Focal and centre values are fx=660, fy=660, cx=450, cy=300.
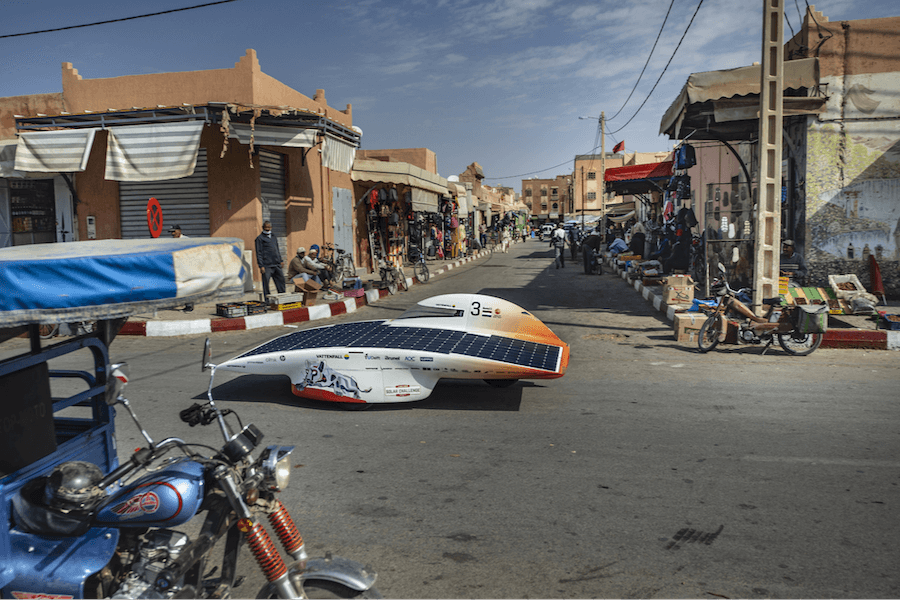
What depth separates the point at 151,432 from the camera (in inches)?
212

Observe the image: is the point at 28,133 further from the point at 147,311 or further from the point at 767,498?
the point at 767,498

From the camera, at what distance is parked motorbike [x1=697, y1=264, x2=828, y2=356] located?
8289mm

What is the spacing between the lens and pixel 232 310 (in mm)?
11789

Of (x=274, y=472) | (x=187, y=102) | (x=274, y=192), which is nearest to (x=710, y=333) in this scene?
(x=274, y=472)

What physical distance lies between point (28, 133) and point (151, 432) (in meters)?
12.1

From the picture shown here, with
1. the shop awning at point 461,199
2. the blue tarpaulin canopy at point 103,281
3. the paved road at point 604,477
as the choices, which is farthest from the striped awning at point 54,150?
the shop awning at point 461,199

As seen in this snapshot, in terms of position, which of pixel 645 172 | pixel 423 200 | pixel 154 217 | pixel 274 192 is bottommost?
pixel 154 217

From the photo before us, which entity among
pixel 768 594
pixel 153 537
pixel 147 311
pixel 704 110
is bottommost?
pixel 768 594

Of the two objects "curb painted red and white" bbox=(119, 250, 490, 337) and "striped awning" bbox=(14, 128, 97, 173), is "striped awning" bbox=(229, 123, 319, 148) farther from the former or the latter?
"curb painted red and white" bbox=(119, 250, 490, 337)

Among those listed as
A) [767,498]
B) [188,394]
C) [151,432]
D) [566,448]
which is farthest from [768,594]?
[188,394]

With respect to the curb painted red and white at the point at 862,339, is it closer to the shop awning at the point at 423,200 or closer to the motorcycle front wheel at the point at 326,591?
the motorcycle front wheel at the point at 326,591

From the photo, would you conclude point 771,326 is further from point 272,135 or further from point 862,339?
point 272,135

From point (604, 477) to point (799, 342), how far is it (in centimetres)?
565

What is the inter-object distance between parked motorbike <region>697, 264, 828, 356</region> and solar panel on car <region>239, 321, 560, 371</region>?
141 inches
